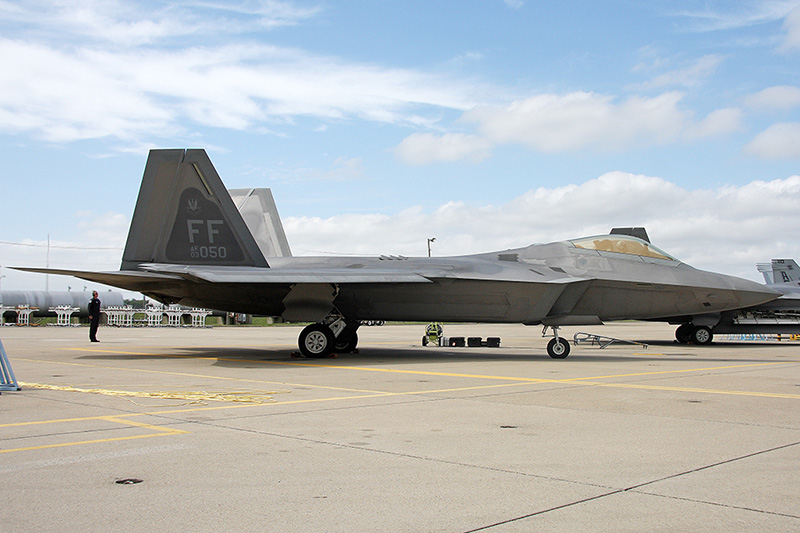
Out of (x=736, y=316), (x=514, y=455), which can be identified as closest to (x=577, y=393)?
(x=514, y=455)

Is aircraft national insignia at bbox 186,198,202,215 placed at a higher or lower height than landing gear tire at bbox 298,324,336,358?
higher

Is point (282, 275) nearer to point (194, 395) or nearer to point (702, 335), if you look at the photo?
point (194, 395)

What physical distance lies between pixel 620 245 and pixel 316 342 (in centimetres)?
720

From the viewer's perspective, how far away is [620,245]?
1555 cm

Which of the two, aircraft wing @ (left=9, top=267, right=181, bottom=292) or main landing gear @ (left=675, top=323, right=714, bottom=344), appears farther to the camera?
main landing gear @ (left=675, top=323, right=714, bottom=344)

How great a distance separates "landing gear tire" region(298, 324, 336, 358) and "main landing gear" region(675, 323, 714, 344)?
14.7 metres

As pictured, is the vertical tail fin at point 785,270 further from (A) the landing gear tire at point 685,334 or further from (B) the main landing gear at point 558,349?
(B) the main landing gear at point 558,349

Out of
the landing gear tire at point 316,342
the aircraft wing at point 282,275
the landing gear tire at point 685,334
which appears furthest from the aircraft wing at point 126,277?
the landing gear tire at point 685,334

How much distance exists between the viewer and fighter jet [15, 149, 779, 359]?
15086 millimetres

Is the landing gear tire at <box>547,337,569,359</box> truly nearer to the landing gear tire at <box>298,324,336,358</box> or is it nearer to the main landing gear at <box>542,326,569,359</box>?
the main landing gear at <box>542,326,569,359</box>

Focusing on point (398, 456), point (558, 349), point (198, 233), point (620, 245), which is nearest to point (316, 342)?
point (198, 233)

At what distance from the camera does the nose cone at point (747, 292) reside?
1582cm

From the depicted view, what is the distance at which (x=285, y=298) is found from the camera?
49.6 feet

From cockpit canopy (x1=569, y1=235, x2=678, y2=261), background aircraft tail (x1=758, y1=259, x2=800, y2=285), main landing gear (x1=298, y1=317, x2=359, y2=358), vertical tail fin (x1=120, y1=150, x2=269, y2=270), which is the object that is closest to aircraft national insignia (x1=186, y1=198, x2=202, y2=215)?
vertical tail fin (x1=120, y1=150, x2=269, y2=270)
